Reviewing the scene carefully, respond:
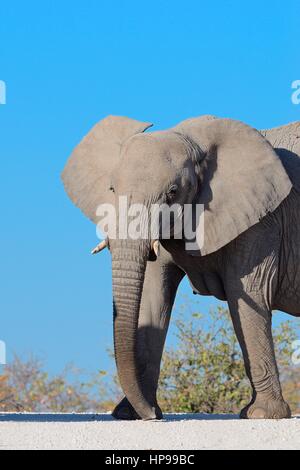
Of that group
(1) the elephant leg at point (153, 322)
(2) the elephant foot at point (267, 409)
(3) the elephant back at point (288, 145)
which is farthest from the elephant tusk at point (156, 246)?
(3) the elephant back at point (288, 145)

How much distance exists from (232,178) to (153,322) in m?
1.69

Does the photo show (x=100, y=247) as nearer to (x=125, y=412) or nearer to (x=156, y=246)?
(x=156, y=246)

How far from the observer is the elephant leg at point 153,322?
11148 mm

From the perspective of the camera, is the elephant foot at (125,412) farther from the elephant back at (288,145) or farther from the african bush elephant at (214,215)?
the elephant back at (288,145)

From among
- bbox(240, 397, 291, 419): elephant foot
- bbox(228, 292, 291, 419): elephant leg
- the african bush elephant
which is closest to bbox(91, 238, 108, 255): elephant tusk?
the african bush elephant

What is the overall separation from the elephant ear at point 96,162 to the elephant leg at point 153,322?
37.6 inches

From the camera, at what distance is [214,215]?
10.6m

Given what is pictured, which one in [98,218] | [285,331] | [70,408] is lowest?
[70,408]

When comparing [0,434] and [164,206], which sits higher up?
[164,206]

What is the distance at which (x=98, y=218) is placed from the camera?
10602 mm

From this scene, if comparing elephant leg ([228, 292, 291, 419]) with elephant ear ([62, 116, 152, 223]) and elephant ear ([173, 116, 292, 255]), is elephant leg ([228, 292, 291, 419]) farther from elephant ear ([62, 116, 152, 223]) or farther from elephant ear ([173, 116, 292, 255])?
elephant ear ([62, 116, 152, 223])
